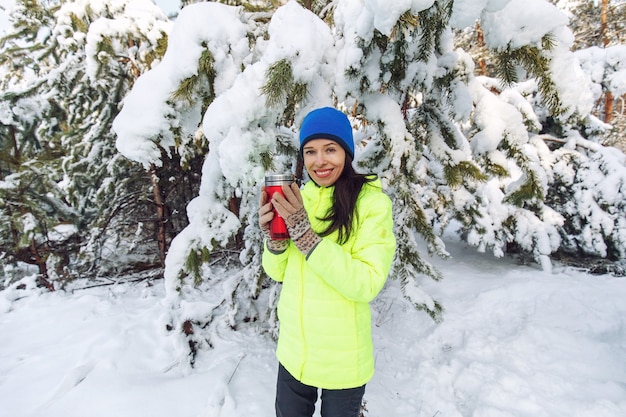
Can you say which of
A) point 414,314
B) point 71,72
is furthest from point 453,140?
point 71,72

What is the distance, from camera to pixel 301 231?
1.38 m

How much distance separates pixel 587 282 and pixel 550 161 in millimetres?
2175

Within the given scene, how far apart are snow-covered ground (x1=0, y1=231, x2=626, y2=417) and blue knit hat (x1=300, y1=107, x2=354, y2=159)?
2.17 metres

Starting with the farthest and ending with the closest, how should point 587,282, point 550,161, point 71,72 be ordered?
1. point 550,161
2. point 587,282
3. point 71,72

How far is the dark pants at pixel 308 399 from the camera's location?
1.63 m

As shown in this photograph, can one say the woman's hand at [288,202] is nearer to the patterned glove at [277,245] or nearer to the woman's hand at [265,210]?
the woman's hand at [265,210]

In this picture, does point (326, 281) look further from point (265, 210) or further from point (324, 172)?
point (324, 172)

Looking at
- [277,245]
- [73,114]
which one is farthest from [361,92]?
[73,114]

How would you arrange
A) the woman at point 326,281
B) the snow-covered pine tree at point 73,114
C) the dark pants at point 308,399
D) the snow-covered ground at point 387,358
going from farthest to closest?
the snow-covered pine tree at point 73,114 < the snow-covered ground at point 387,358 < the dark pants at point 308,399 < the woman at point 326,281

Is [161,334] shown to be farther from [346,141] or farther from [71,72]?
[71,72]

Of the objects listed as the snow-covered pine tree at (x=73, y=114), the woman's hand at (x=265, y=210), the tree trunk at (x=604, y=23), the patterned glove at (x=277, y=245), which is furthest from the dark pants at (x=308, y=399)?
the tree trunk at (x=604, y=23)

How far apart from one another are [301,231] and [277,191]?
0.68 ft

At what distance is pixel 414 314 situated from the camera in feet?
15.3

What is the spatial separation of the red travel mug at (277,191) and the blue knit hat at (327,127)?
31 cm
